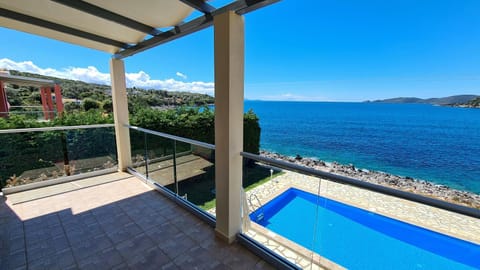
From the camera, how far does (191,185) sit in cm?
298

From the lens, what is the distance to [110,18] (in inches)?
88.0

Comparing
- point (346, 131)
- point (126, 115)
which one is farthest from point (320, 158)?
point (126, 115)

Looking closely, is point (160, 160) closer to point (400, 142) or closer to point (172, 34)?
point (172, 34)

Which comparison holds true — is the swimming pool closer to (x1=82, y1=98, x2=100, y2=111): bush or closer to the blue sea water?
the blue sea water

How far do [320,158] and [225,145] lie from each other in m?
18.9

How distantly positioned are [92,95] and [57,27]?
15.2 metres

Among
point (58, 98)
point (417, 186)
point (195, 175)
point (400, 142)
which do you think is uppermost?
point (58, 98)

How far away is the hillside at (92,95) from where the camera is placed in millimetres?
8680

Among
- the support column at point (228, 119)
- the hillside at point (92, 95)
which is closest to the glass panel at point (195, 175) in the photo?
the support column at point (228, 119)

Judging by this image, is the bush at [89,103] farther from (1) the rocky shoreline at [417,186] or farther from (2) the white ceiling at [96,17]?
(2) the white ceiling at [96,17]

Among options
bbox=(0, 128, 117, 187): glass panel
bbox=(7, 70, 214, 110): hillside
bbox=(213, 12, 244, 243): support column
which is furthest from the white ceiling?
bbox=(7, 70, 214, 110): hillside

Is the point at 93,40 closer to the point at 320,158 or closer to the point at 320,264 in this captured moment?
the point at 320,264

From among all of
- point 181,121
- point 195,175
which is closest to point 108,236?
point 195,175

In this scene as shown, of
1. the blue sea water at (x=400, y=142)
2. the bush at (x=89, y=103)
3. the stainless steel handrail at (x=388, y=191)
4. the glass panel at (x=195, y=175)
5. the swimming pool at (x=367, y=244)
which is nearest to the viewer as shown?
the stainless steel handrail at (x=388, y=191)
